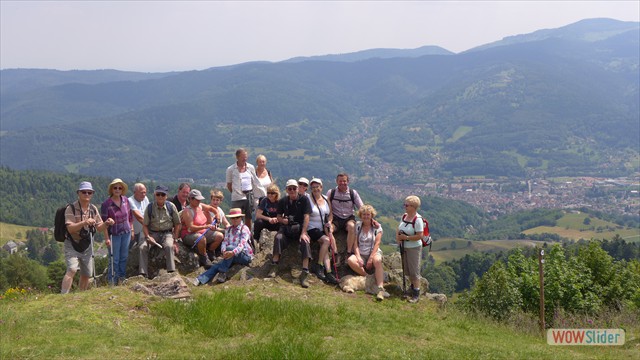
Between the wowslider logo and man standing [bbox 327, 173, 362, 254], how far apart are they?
15.1 ft

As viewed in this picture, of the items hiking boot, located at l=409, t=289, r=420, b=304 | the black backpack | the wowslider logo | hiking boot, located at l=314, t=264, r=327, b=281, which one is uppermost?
the black backpack

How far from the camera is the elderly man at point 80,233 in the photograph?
10750 millimetres

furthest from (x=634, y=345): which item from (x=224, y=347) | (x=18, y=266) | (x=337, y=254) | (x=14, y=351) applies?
(x=18, y=266)

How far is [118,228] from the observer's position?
11.8m

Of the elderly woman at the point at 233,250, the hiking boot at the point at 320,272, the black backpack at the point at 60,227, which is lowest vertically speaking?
the hiking boot at the point at 320,272

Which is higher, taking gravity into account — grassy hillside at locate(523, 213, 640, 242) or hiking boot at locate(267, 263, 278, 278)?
hiking boot at locate(267, 263, 278, 278)

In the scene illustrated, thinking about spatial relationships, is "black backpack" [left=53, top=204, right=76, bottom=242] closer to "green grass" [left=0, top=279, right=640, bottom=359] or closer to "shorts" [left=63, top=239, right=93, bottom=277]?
"shorts" [left=63, top=239, right=93, bottom=277]

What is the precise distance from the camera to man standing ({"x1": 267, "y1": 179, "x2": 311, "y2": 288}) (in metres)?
12.0

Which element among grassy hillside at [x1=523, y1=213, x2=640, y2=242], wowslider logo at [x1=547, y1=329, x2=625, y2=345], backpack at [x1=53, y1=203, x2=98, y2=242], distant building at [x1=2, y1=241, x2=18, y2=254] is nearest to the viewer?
backpack at [x1=53, y1=203, x2=98, y2=242]

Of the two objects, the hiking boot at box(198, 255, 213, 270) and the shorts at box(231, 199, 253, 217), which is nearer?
the hiking boot at box(198, 255, 213, 270)

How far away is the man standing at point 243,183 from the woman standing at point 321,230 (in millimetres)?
2326

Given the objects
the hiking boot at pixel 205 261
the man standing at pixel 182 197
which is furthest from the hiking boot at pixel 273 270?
the man standing at pixel 182 197

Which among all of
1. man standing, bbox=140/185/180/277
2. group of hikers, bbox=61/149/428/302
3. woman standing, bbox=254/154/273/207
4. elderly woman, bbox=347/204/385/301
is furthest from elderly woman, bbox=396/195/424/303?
man standing, bbox=140/185/180/277

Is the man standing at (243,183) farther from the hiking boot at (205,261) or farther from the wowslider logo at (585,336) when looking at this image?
the wowslider logo at (585,336)
